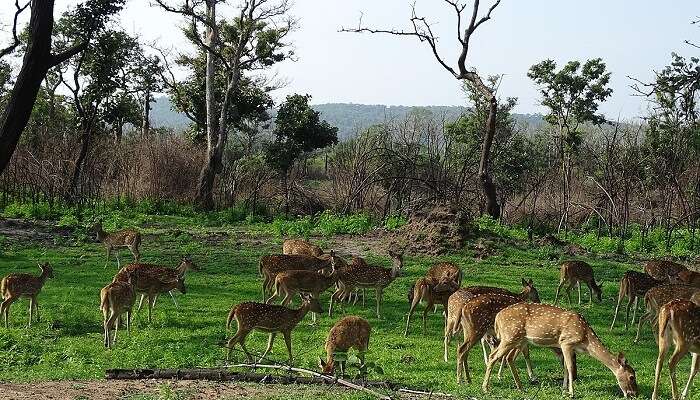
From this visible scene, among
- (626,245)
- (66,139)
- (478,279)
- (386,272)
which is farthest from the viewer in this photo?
(66,139)

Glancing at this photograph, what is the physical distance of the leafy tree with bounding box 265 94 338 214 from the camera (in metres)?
45.2

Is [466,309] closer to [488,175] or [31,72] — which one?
[31,72]

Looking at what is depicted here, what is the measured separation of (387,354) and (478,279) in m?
6.25

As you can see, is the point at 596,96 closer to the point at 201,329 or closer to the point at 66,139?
the point at 66,139

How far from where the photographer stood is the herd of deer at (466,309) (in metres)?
9.01

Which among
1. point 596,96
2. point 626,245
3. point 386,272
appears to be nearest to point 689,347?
point 386,272

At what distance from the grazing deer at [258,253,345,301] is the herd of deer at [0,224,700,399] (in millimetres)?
19

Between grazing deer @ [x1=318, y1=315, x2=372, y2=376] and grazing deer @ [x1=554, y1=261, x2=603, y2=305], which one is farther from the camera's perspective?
grazing deer @ [x1=554, y1=261, x2=603, y2=305]

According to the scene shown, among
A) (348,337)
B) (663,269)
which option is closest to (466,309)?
(348,337)

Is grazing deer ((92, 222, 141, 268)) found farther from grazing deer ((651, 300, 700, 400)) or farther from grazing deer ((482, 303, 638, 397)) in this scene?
grazing deer ((651, 300, 700, 400))

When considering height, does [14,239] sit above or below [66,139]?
below

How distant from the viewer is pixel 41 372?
378 inches

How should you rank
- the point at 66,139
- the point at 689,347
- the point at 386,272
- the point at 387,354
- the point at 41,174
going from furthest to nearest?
the point at 66,139 < the point at 41,174 < the point at 386,272 < the point at 387,354 < the point at 689,347

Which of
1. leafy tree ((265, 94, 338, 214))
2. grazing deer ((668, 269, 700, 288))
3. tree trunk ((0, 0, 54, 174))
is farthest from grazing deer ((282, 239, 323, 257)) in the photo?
leafy tree ((265, 94, 338, 214))
